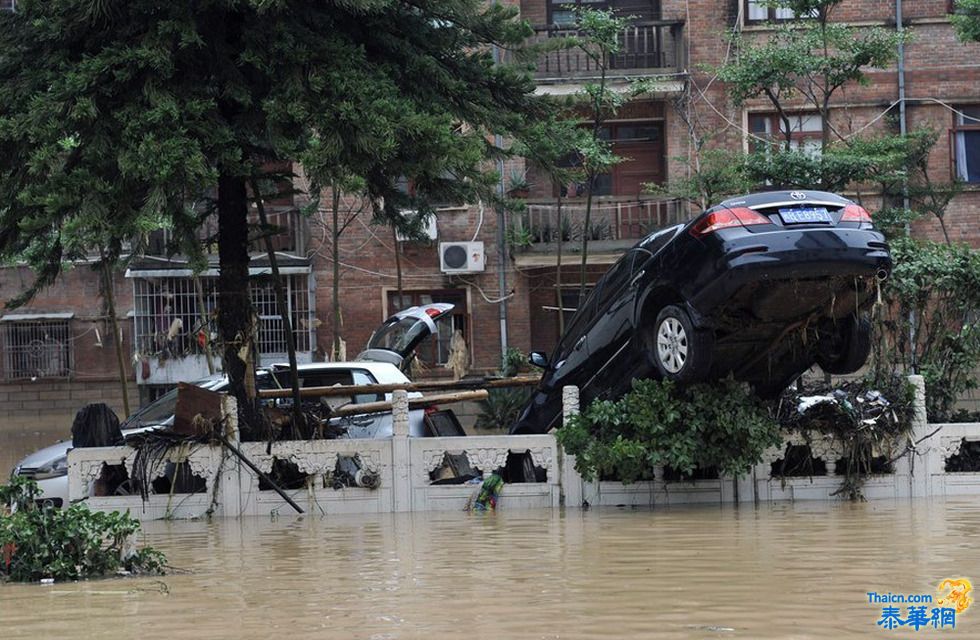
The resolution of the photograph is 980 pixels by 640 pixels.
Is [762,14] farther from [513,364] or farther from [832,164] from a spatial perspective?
[513,364]

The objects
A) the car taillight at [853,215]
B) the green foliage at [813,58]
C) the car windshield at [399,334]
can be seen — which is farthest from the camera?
the green foliage at [813,58]

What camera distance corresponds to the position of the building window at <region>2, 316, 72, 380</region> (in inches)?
1150

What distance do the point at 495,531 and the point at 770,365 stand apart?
3095mm

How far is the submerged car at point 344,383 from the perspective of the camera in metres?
15.5

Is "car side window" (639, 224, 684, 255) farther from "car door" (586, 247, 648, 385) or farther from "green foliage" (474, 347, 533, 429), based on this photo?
"green foliage" (474, 347, 533, 429)

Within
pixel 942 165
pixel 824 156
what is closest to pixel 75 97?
pixel 824 156

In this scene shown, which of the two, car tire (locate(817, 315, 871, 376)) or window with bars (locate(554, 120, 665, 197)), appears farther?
window with bars (locate(554, 120, 665, 197))

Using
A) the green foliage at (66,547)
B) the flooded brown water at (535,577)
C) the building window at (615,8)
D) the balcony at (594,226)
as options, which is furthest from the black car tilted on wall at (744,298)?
the building window at (615,8)

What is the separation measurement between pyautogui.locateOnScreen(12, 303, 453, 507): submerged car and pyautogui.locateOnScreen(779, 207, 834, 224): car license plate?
5024 mm

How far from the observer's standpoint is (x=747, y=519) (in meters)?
12.4

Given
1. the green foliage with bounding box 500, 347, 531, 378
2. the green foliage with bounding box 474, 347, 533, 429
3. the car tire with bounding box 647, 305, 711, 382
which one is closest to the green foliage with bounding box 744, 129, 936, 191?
the green foliage with bounding box 500, 347, 531, 378

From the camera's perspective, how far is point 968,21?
2442 centimetres

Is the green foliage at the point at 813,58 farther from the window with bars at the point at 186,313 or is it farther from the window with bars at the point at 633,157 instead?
the window with bars at the point at 186,313

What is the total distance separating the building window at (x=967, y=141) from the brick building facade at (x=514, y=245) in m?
0.03
